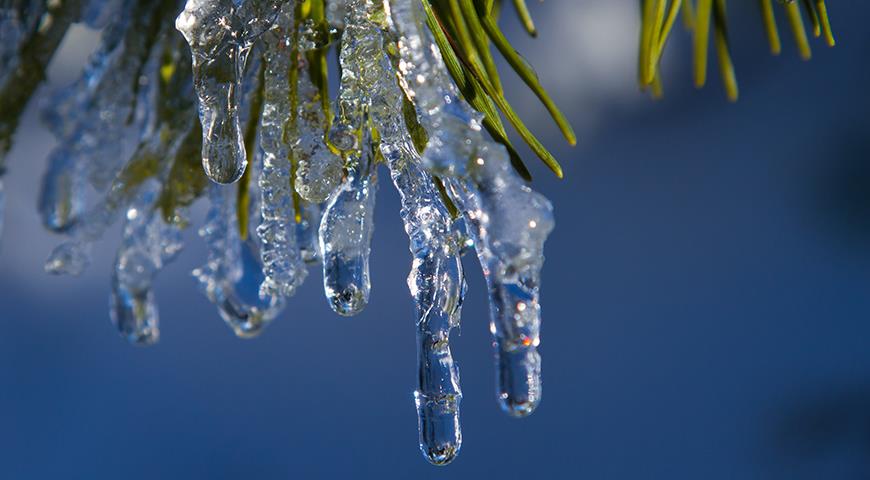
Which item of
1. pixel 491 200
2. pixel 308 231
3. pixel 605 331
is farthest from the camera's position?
pixel 605 331

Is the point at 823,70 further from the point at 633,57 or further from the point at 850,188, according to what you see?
the point at 633,57

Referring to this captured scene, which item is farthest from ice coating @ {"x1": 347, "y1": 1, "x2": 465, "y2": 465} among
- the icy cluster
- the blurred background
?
the blurred background

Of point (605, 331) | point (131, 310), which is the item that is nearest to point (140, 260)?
point (131, 310)

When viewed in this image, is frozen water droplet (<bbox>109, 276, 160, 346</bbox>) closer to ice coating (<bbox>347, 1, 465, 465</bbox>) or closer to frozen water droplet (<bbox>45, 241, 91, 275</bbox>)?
frozen water droplet (<bbox>45, 241, 91, 275</bbox>)

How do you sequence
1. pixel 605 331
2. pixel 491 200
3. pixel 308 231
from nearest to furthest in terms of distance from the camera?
pixel 491 200, pixel 308 231, pixel 605 331

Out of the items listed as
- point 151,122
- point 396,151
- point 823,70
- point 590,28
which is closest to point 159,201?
point 151,122

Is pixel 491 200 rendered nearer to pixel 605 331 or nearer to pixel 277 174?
pixel 277 174

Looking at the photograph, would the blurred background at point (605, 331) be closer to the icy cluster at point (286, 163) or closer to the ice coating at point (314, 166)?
the icy cluster at point (286, 163)
